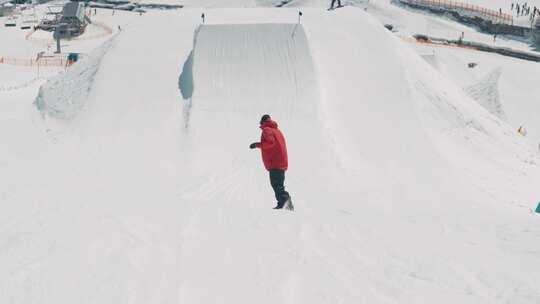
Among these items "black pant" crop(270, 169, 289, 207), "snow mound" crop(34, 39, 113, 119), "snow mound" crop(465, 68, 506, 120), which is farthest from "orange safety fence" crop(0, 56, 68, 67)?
"black pant" crop(270, 169, 289, 207)

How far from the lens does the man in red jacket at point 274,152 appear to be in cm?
815

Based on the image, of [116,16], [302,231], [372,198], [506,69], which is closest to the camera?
[302,231]

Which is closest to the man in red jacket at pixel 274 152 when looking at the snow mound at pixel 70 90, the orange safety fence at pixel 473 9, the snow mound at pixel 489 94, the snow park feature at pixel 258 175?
the snow park feature at pixel 258 175

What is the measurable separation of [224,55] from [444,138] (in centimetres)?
805

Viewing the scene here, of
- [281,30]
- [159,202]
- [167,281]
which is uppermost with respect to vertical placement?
[281,30]

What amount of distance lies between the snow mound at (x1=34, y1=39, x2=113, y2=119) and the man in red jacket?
1142 centimetres

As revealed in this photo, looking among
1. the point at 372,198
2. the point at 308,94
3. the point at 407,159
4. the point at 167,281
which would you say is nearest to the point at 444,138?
the point at 407,159

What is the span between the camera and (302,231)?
6434 mm

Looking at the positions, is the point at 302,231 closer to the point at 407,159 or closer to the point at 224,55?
the point at 407,159

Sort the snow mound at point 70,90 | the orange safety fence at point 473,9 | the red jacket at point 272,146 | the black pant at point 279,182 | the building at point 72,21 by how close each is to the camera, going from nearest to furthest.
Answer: the red jacket at point 272,146 → the black pant at point 279,182 → the snow mound at point 70,90 → the building at point 72,21 → the orange safety fence at point 473,9

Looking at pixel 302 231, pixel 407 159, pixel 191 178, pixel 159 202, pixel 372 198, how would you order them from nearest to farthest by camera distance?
1. pixel 302 231
2. pixel 159 202
3. pixel 372 198
4. pixel 191 178
5. pixel 407 159

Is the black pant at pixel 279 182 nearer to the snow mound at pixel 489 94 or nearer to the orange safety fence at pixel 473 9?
the snow mound at pixel 489 94

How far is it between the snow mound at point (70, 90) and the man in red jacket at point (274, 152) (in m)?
11.4

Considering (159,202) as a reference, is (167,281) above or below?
above
